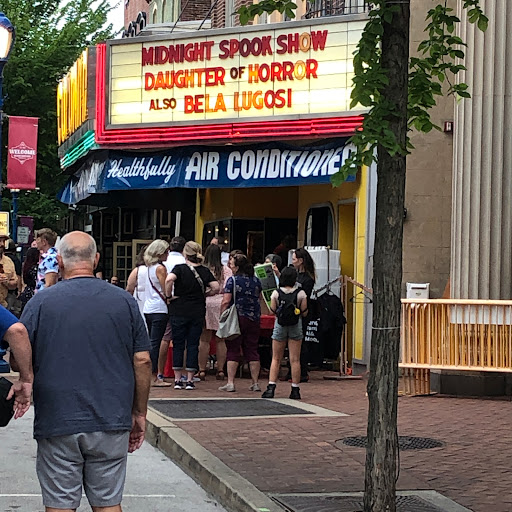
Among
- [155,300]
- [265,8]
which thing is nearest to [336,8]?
[155,300]

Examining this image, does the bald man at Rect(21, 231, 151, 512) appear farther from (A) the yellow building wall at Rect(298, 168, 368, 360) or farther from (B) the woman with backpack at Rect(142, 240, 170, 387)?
(A) the yellow building wall at Rect(298, 168, 368, 360)

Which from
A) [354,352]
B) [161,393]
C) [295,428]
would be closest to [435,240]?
[354,352]

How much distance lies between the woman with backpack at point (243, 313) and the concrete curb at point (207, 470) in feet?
9.38

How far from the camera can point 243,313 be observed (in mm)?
14695

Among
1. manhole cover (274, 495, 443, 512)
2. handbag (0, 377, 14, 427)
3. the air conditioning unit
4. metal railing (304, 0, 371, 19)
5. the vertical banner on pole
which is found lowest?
manhole cover (274, 495, 443, 512)

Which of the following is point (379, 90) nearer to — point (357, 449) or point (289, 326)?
point (357, 449)

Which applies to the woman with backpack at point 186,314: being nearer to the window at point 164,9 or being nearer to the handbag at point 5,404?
the handbag at point 5,404

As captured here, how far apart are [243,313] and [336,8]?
643 centimetres

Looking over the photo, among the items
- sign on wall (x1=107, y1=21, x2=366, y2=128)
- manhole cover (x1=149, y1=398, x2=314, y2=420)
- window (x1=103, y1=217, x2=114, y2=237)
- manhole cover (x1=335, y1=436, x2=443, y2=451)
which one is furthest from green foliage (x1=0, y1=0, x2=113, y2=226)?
manhole cover (x1=335, y1=436, x2=443, y2=451)

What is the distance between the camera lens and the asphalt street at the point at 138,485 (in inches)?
326

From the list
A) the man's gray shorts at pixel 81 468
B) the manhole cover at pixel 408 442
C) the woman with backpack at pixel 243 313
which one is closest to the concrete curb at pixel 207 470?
the manhole cover at pixel 408 442

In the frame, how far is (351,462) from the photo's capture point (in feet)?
30.7

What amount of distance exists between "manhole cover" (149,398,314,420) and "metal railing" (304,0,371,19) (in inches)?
278

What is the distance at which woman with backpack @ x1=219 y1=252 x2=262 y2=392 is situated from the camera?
1469 centimetres
